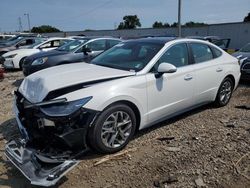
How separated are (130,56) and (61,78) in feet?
4.50

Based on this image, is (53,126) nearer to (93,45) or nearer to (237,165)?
(237,165)

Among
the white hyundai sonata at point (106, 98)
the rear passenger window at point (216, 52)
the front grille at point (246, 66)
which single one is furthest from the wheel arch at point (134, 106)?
the front grille at point (246, 66)

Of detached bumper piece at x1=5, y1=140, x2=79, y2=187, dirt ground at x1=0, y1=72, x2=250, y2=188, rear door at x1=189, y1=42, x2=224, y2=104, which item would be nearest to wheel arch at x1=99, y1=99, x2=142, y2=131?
dirt ground at x1=0, y1=72, x2=250, y2=188

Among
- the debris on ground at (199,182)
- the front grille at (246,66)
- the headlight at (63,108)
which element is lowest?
the debris on ground at (199,182)

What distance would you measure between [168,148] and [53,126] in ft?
5.79

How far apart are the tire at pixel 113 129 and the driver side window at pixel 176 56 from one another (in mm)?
1023

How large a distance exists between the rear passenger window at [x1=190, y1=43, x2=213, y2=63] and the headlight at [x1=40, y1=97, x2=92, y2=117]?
106 inches

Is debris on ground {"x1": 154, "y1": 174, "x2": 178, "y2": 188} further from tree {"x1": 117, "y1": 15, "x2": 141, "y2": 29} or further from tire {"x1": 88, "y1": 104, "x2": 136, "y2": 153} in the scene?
tree {"x1": 117, "y1": 15, "x2": 141, "y2": 29}

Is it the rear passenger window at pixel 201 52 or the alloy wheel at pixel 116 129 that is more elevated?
the rear passenger window at pixel 201 52

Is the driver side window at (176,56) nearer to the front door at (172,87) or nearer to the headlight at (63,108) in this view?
the front door at (172,87)

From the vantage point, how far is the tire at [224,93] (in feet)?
20.5

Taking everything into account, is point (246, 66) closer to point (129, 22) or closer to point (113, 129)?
point (113, 129)

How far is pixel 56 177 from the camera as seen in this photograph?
3.11 m

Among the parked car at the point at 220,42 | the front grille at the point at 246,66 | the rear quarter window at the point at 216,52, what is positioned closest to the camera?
the rear quarter window at the point at 216,52
